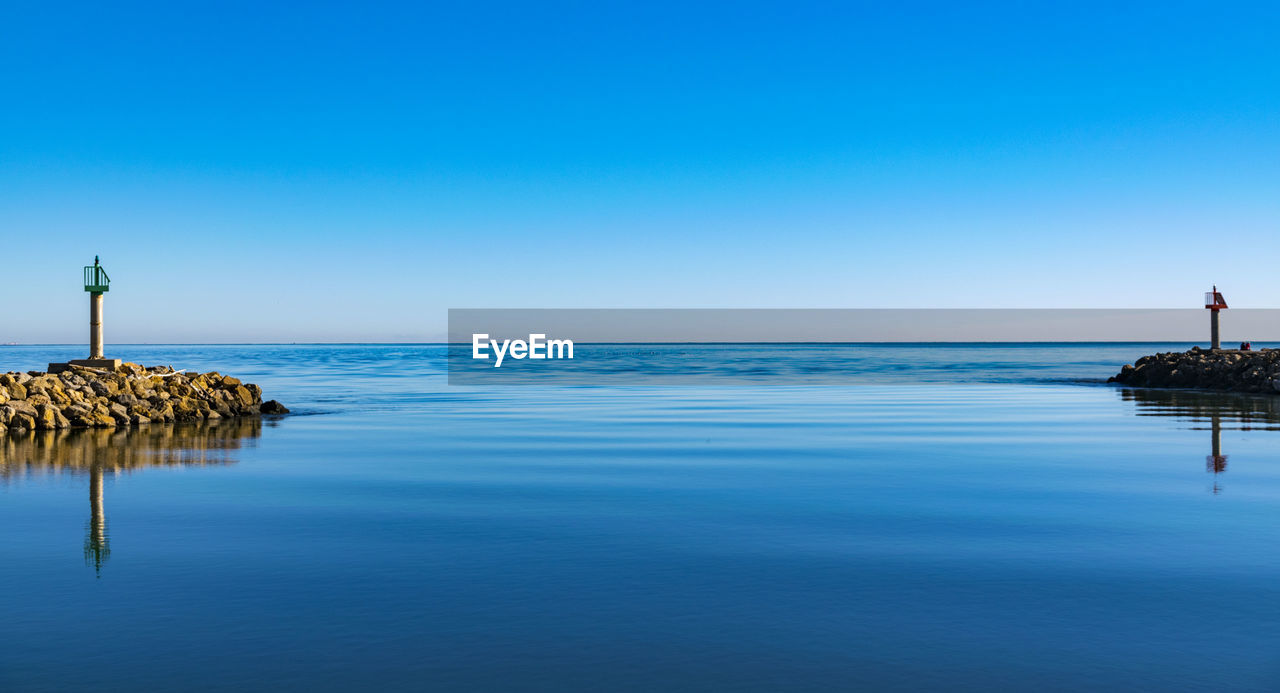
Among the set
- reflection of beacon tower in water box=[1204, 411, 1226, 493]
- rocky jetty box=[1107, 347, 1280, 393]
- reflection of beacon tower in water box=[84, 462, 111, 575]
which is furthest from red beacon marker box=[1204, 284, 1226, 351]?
reflection of beacon tower in water box=[84, 462, 111, 575]

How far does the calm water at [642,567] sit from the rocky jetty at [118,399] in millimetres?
4826

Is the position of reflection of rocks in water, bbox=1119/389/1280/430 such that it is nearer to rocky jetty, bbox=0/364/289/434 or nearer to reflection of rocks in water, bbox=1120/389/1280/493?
reflection of rocks in water, bbox=1120/389/1280/493

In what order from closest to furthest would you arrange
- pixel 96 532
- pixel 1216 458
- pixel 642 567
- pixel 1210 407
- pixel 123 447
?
pixel 642 567, pixel 96 532, pixel 1216 458, pixel 123 447, pixel 1210 407

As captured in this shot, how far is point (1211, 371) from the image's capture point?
132 feet

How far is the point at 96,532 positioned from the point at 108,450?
8537 millimetres

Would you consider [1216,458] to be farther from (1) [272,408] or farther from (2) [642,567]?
(1) [272,408]

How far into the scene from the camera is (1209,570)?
782 centimetres

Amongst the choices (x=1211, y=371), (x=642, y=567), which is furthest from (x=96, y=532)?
(x=1211, y=371)

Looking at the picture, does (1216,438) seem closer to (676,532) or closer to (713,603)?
(676,532)

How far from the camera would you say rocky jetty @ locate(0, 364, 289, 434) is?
69.3 feet

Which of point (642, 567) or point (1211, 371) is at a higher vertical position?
point (1211, 371)

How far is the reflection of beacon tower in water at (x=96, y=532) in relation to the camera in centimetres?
830

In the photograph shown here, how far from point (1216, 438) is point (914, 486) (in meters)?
9.69

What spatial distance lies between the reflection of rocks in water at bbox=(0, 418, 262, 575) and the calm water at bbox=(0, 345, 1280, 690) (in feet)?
0.48
